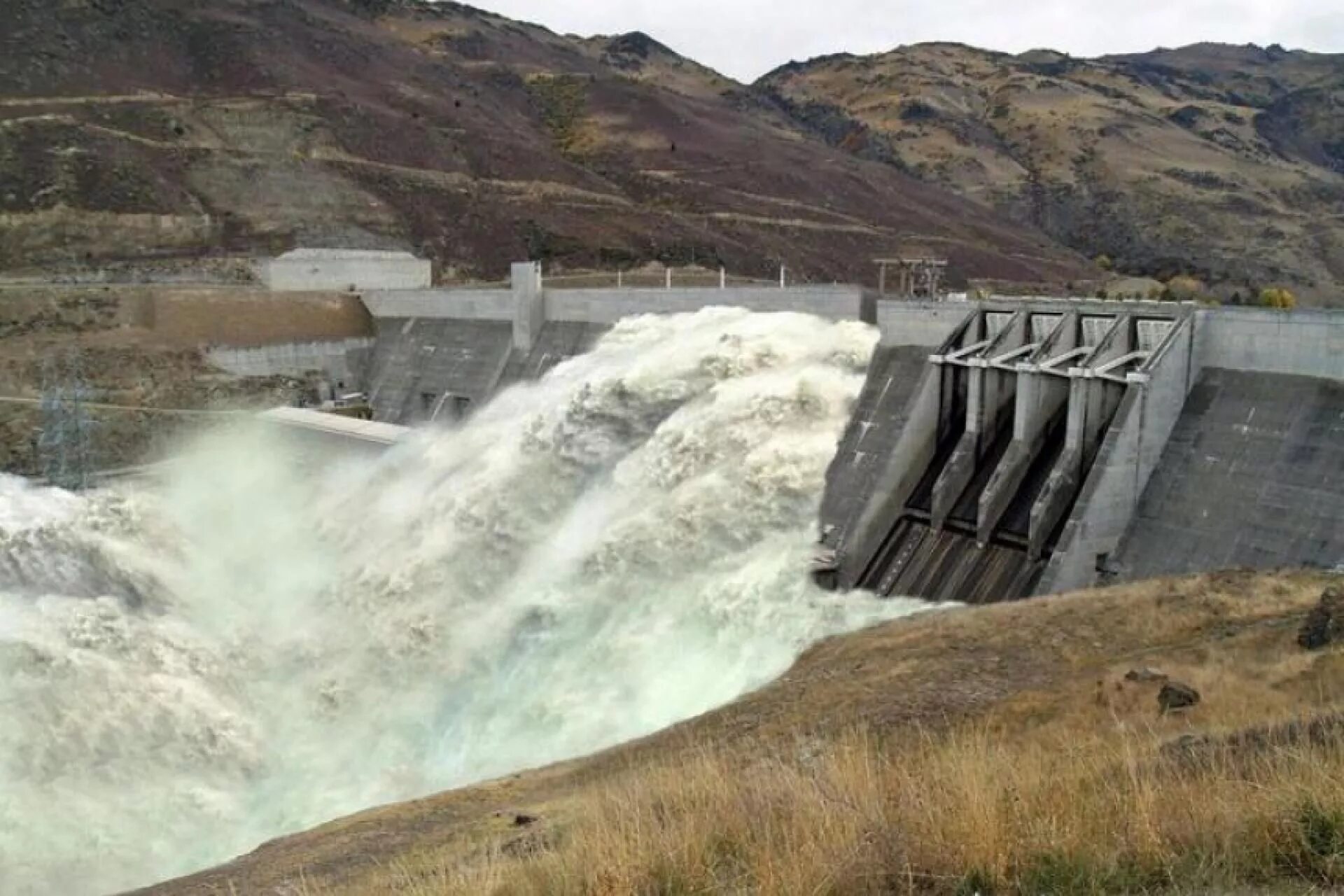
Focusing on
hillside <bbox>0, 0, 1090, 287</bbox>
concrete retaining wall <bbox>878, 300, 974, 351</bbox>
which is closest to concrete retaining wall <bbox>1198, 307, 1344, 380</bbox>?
concrete retaining wall <bbox>878, 300, 974, 351</bbox>

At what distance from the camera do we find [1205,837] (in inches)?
196

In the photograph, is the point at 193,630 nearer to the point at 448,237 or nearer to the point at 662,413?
the point at 662,413

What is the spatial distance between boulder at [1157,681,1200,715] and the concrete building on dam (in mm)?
6222

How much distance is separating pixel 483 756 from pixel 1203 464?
42.2 feet

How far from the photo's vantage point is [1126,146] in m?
117

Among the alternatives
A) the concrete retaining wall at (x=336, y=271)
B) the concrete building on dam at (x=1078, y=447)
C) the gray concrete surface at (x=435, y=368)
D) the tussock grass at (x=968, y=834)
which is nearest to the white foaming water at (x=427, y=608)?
the concrete building on dam at (x=1078, y=447)

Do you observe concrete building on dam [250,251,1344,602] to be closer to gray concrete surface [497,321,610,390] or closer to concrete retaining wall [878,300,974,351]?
concrete retaining wall [878,300,974,351]

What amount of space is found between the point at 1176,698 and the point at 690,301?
2122cm

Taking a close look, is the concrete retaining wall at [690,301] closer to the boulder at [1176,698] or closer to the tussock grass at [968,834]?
the boulder at [1176,698]

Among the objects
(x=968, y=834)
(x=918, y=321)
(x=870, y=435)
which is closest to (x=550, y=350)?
(x=918, y=321)

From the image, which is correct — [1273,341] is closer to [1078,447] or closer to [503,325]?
[1078,447]

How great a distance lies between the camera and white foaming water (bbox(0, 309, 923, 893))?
18.8 meters

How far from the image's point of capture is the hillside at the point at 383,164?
56750 millimetres

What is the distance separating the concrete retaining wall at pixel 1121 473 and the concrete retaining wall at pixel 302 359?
28.8m
